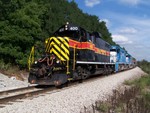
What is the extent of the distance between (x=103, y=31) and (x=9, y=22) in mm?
60835

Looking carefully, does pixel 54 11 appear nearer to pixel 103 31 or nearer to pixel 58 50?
pixel 58 50

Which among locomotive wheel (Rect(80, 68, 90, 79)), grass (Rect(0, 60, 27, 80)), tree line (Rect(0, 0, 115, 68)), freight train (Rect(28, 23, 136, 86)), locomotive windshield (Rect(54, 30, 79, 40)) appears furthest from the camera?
tree line (Rect(0, 0, 115, 68))

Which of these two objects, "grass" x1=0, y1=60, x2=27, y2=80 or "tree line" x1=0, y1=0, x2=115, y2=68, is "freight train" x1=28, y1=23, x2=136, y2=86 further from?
"tree line" x1=0, y1=0, x2=115, y2=68

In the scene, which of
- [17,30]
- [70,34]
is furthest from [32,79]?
[17,30]

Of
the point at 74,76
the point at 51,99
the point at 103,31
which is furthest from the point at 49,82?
the point at 103,31

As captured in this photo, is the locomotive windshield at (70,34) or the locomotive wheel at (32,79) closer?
the locomotive wheel at (32,79)

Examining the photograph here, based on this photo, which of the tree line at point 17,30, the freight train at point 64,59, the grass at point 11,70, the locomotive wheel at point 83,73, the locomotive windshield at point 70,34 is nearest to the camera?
the freight train at point 64,59

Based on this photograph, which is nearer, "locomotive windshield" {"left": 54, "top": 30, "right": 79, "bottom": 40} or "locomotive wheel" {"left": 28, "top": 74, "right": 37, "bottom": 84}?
"locomotive wheel" {"left": 28, "top": 74, "right": 37, "bottom": 84}

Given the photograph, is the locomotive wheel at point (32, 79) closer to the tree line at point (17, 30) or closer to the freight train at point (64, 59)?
the freight train at point (64, 59)

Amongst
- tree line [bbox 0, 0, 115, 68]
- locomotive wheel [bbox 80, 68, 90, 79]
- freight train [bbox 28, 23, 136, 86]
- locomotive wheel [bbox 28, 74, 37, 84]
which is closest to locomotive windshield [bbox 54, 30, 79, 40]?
freight train [bbox 28, 23, 136, 86]

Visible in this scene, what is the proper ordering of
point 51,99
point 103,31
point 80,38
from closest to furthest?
1. point 51,99
2. point 80,38
3. point 103,31

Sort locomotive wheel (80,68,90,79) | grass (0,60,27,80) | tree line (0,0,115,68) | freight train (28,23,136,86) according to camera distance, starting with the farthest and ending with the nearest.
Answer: tree line (0,0,115,68) → grass (0,60,27,80) → locomotive wheel (80,68,90,79) → freight train (28,23,136,86)

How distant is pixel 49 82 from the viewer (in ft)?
48.3

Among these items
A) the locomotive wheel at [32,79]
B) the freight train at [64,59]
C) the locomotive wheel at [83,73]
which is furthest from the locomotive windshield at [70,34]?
the locomotive wheel at [32,79]
